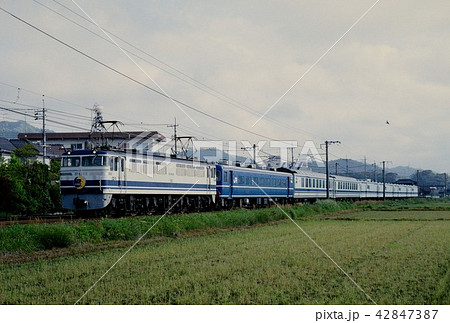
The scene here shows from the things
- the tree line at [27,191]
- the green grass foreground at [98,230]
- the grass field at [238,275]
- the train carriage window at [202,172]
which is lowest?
the grass field at [238,275]

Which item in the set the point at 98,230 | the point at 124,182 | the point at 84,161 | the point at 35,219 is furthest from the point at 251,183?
the point at 98,230

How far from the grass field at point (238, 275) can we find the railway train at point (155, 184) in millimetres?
7574

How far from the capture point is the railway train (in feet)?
83.7

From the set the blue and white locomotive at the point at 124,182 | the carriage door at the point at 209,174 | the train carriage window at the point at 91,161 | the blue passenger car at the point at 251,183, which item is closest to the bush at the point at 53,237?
the blue and white locomotive at the point at 124,182

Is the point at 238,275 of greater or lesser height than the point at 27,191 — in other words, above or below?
below

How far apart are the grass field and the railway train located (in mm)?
7574

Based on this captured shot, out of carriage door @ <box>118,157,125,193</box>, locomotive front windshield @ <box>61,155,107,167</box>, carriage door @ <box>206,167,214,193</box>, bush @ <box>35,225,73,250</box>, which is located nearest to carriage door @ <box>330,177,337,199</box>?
carriage door @ <box>206,167,214,193</box>

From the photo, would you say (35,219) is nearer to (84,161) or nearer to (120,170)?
(84,161)

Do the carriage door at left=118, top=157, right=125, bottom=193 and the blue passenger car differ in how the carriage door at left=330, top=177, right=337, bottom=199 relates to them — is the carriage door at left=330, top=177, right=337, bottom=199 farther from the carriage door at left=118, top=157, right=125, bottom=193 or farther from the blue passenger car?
the carriage door at left=118, top=157, right=125, bottom=193

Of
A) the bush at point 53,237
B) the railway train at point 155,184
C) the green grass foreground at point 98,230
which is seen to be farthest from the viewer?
the railway train at point 155,184

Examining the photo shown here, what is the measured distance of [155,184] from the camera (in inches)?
1171

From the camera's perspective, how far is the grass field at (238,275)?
A: 9.70 metres

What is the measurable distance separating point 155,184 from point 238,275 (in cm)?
1806

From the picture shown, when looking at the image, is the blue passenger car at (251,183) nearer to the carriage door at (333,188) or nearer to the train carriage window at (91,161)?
the train carriage window at (91,161)
